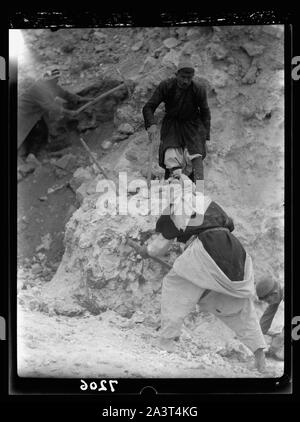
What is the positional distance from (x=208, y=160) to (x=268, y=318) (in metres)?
1.10

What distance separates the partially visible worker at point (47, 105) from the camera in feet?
18.1

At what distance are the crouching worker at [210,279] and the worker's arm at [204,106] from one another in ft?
1.75

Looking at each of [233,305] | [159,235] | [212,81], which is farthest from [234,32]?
[233,305]

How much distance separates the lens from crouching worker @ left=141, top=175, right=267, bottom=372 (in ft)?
17.5

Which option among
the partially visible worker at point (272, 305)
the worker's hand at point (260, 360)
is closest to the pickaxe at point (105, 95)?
the partially visible worker at point (272, 305)

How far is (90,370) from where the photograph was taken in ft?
17.5

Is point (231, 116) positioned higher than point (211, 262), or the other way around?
point (231, 116)

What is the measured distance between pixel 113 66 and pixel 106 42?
0.16 meters

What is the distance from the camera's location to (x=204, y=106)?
5457 millimetres

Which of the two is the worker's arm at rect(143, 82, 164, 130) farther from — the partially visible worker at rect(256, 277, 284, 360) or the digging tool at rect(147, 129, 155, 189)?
Result: the partially visible worker at rect(256, 277, 284, 360)

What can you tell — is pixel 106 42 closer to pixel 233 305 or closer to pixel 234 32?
pixel 234 32

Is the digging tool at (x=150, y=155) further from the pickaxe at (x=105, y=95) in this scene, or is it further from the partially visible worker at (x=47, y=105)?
the partially visible worker at (x=47, y=105)

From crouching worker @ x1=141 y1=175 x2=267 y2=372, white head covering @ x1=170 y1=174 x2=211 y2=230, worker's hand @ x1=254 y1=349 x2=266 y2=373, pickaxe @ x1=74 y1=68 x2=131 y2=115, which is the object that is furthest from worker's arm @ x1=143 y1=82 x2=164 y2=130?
worker's hand @ x1=254 y1=349 x2=266 y2=373

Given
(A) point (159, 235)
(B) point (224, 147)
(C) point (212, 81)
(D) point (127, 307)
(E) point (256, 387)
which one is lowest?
(E) point (256, 387)
